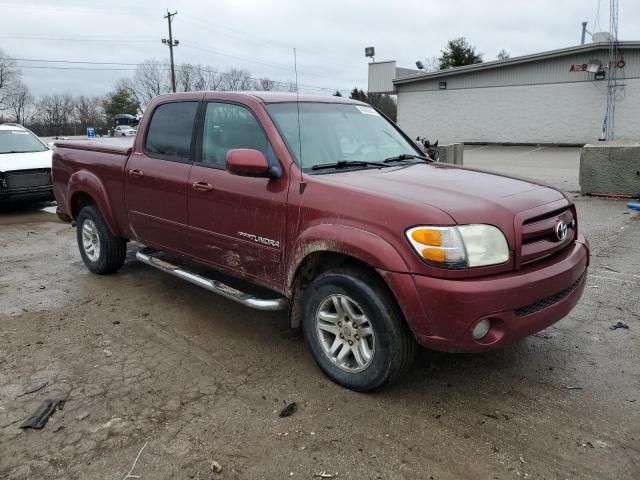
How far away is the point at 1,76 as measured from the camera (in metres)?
69.8

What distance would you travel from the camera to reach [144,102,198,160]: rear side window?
453 cm

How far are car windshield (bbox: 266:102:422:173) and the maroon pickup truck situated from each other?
0.01 m

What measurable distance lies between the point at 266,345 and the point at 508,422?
1847 millimetres

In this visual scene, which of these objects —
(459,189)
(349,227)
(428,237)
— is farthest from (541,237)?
(349,227)

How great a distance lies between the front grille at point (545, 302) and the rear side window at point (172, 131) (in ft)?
9.42

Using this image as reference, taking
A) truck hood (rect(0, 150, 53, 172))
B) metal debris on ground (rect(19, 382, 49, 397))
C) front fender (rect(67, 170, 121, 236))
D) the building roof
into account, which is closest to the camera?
metal debris on ground (rect(19, 382, 49, 397))

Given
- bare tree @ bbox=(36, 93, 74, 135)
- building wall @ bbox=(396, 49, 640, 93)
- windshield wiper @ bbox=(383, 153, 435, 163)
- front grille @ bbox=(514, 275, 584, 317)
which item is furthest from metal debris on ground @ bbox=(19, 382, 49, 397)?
bare tree @ bbox=(36, 93, 74, 135)

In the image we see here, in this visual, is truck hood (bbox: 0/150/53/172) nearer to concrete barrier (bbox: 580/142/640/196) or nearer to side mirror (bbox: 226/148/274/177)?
side mirror (bbox: 226/148/274/177)

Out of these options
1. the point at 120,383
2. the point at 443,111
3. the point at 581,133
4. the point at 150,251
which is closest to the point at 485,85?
the point at 443,111

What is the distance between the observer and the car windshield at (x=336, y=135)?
3811 mm

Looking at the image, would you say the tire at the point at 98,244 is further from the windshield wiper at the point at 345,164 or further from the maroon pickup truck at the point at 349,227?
the windshield wiper at the point at 345,164

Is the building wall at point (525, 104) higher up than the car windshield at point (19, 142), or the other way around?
the building wall at point (525, 104)

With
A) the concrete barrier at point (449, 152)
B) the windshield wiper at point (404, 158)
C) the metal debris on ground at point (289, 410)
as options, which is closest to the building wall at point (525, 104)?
the concrete barrier at point (449, 152)

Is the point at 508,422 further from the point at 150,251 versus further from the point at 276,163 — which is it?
the point at 150,251
